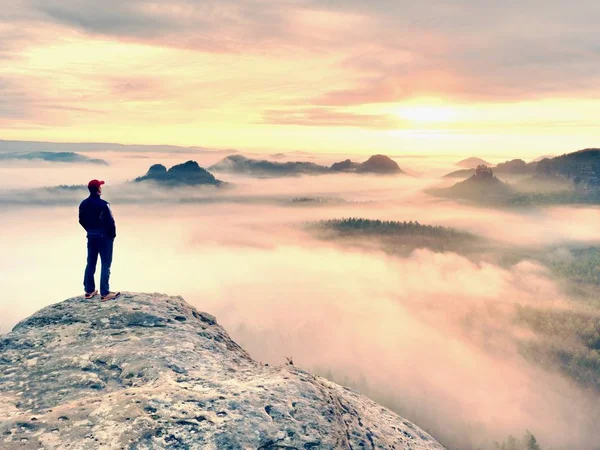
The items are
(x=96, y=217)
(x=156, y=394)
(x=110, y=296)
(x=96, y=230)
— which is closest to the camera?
(x=156, y=394)

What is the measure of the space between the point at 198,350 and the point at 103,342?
2.68 meters

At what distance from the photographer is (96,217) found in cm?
1756

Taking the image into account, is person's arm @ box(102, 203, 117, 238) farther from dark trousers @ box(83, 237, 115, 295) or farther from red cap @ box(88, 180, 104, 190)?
red cap @ box(88, 180, 104, 190)

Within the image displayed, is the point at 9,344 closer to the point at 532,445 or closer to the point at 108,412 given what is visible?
the point at 108,412

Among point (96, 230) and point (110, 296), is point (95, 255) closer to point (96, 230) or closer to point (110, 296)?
point (96, 230)

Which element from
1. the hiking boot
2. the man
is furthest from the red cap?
the hiking boot

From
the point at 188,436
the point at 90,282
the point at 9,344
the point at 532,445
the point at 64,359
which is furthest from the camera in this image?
the point at 532,445

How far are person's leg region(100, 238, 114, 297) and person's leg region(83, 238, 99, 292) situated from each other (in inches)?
10.1

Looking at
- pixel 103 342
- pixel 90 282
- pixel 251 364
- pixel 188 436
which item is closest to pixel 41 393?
pixel 103 342

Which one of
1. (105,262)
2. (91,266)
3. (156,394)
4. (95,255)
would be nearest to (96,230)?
(95,255)

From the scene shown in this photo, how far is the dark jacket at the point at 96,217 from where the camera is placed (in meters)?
17.4

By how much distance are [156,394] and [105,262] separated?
9160 mm

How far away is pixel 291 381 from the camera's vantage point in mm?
10914

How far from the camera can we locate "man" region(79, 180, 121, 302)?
17.4m
